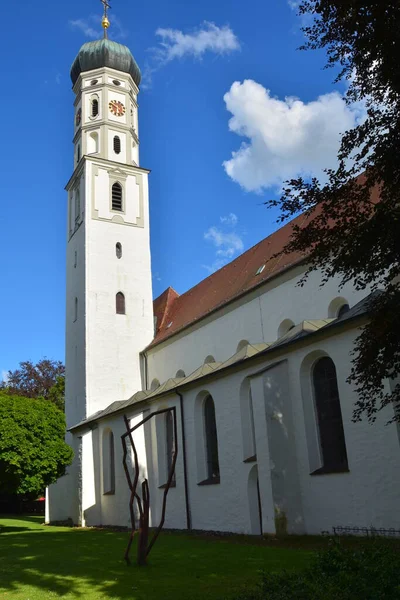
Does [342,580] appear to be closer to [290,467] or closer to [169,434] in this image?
[290,467]

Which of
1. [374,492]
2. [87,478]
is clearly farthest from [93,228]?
[374,492]

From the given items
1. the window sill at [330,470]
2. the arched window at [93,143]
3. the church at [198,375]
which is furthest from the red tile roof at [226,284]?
the arched window at [93,143]

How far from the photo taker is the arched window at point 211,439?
61.6 feet

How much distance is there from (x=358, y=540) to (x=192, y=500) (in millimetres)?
8061

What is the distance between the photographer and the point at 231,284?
24984mm

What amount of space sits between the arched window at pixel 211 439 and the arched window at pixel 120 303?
12.2 meters

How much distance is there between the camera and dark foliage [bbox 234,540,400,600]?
213 inches

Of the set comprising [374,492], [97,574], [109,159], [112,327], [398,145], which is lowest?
[97,574]

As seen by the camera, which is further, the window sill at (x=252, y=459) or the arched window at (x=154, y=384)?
the arched window at (x=154, y=384)

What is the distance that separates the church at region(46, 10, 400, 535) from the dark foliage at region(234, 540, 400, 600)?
224 inches

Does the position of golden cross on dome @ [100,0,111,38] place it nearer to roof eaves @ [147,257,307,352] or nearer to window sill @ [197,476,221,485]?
roof eaves @ [147,257,307,352]

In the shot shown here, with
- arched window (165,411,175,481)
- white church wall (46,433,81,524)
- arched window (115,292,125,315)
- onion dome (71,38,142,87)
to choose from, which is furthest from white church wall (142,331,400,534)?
onion dome (71,38,142,87)

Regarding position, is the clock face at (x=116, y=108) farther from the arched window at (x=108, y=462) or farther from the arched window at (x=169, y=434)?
the arched window at (x=169, y=434)

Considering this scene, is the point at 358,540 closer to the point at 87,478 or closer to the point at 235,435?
the point at 235,435
